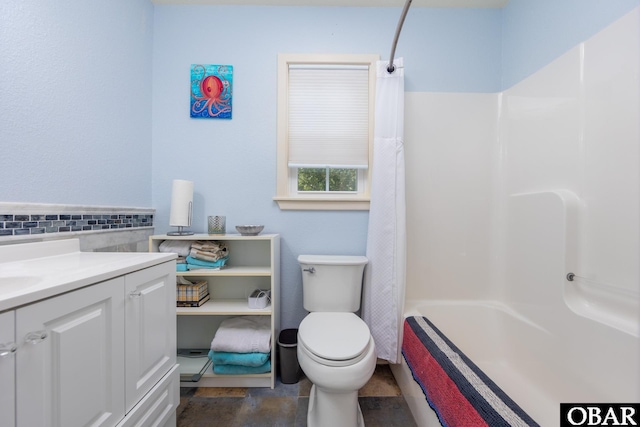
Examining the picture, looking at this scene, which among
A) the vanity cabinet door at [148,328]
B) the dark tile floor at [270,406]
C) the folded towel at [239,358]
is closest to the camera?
the vanity cabinet door at [148,328]

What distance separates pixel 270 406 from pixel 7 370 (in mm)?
1178

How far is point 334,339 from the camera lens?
116 cm

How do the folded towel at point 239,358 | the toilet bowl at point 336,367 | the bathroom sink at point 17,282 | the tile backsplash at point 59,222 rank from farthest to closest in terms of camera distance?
the folded towel at point 239,358, the toilet bowl at point 336,367, the tile backsplash at point 59,222, the bathroom sink at point 17,282

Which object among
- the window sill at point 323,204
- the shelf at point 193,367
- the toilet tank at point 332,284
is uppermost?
the window sill at point 323,204

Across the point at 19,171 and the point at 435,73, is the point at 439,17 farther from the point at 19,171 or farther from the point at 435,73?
the point at 19,171

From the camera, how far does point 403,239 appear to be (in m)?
1.57

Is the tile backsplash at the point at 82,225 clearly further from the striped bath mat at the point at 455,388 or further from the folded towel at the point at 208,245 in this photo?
the striped bath mat at the point at 455,388

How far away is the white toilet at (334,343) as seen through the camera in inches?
40.9

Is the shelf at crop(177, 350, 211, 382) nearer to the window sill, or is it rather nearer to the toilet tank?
the toilet tank

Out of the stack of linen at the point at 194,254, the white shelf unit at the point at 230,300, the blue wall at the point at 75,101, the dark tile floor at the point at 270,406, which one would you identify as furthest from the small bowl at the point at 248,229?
the dark tile floor at the point at 270,406

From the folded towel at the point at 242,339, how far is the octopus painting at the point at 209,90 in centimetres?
139

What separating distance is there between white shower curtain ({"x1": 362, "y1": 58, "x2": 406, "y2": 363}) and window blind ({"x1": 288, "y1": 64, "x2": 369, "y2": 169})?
6.7 inches

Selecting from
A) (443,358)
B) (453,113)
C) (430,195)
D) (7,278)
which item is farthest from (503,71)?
(7,278)

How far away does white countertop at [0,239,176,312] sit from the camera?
A: 55 cm
